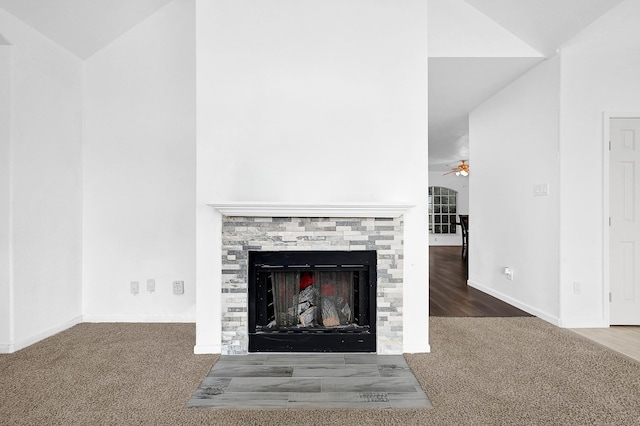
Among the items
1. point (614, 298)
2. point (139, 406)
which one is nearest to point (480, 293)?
point (614, 298)

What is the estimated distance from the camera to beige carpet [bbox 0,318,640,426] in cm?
169

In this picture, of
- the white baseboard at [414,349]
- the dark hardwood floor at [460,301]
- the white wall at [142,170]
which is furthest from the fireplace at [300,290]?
the dark hardwood floor at [460,301]

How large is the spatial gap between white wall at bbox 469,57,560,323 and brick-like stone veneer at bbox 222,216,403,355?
5.94 ft

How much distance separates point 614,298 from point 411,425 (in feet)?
9.07

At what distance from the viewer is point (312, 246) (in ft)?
8.10

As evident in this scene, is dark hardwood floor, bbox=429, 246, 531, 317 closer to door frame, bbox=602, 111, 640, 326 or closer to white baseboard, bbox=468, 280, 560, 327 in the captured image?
white baseboard, bbox=468, 280, 560, 327

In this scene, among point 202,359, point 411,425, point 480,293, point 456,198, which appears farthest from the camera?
point 456,198

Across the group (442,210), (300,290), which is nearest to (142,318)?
(300,290)

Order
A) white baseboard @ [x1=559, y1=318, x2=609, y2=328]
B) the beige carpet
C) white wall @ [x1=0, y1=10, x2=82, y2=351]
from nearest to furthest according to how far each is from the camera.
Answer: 1. the beige carpet
2. white wall @ [x1=0, y1=10, x2=82, y2=351]
3. white baseboard @ [x1=559, y1=318, x2=609, y2=328]

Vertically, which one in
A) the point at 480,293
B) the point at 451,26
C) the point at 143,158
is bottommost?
the point at 480,293

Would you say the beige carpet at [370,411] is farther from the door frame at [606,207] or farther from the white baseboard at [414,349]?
the door frame at [606,207]

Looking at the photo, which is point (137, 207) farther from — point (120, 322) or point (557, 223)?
point (557, 223)

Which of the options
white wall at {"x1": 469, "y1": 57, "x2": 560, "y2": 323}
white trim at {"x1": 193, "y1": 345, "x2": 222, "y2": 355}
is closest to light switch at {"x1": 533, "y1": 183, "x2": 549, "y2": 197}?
white wall at {"x1": 469, "y1": 57, "x2": 560, "y2": 323}

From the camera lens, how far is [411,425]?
5.30ft
